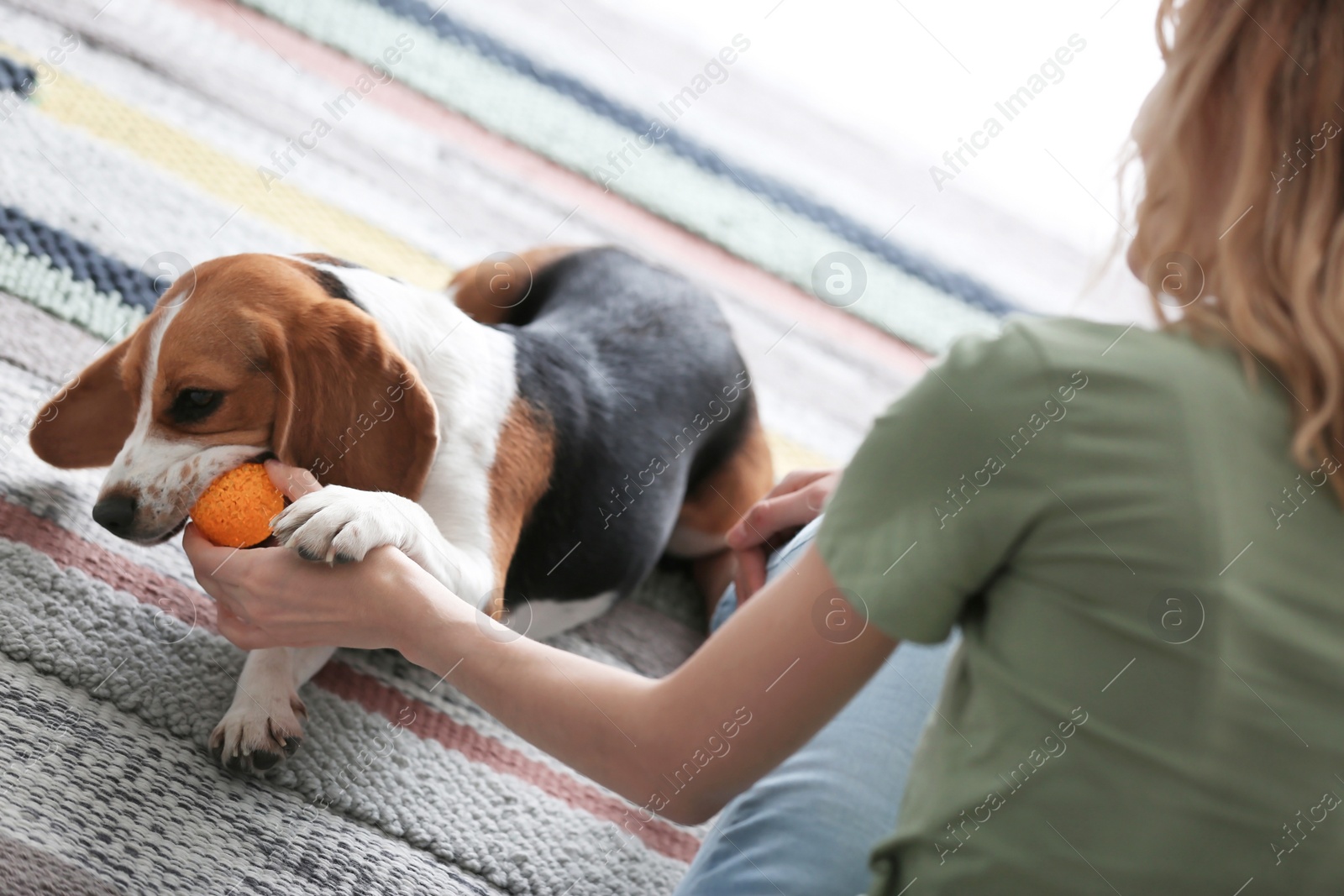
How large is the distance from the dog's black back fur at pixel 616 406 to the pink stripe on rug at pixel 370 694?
0.25 m

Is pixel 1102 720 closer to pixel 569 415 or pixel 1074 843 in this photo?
pixel 1074 843

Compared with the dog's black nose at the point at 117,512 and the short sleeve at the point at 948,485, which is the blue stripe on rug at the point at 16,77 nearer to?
the dog's black nose at the point at 117,512

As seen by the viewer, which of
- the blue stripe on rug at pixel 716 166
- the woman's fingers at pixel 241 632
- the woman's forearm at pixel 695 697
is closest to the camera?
the woman's forearm at pixel 695 697

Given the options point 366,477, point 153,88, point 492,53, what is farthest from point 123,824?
point 492,53

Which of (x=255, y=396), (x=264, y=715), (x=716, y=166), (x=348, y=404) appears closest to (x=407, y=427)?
(x=348, y=404)

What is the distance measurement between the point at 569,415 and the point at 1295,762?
1.23m

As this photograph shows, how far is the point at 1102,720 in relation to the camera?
0.87 metres

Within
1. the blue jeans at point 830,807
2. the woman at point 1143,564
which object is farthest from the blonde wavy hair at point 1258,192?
the blue jeans at point 830,807

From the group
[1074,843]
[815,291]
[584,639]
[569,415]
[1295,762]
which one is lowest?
[584,639]

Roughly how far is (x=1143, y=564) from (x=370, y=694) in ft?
4.27

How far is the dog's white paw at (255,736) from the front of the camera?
1.51 metres

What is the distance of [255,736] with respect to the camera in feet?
4.97

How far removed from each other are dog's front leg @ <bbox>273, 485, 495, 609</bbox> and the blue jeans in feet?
1.68

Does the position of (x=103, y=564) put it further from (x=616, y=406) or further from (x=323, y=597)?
(x=616, y=406)
